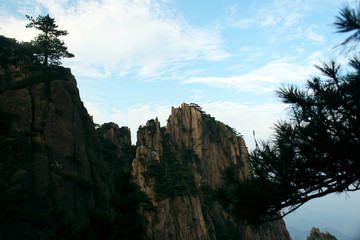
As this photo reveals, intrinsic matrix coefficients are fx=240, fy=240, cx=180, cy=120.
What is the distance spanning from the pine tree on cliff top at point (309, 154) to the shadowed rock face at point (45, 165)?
10073mm

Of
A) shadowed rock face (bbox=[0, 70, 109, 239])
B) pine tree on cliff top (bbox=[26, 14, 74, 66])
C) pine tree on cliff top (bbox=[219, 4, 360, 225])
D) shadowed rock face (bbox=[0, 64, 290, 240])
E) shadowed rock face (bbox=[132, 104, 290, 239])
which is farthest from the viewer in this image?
shadowed rock face (bbox=[132, 104, 290, 239])

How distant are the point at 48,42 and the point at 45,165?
13.9 metres

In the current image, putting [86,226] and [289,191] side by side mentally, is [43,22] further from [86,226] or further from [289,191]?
[289,191]

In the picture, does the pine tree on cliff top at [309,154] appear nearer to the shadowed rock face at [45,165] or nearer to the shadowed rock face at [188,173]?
the shadowed rock face at [45,165]

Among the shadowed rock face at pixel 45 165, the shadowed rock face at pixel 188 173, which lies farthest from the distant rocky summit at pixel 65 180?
the shadowed rock face at pixel 188 173

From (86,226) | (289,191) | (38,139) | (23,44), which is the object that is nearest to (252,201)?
(289,191)

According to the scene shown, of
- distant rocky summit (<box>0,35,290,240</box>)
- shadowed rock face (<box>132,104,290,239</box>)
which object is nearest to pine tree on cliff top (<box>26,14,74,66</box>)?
distant rocky summit (<box>0,35,290,240</box>)

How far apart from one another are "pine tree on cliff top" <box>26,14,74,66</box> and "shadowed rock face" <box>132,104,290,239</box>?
74.2 feet

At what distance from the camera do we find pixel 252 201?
632cm

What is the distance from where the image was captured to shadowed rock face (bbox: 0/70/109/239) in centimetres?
1358

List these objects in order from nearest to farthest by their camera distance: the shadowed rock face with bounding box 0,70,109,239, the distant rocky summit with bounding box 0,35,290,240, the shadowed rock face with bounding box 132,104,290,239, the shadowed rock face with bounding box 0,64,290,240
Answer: the distant rocky summit with bounding box 0,35,290,240 < the shadowed rock face with bounding box 0,64,290,240 < the shadowed rock face with bounding box 0,70,109,239 < the shadowed rock face with bounding box 132,104,290,239

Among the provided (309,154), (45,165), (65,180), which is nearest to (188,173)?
(65,180)

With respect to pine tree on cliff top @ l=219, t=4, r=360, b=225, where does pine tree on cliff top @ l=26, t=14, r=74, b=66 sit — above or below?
above

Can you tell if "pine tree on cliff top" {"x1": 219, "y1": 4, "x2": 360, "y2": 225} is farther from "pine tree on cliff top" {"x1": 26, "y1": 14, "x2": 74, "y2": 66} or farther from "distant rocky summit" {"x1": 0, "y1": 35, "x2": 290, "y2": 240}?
"pine tree on cliff top" {"x1": 26, "y1": 14, "x2": 74, "y2": 66}
